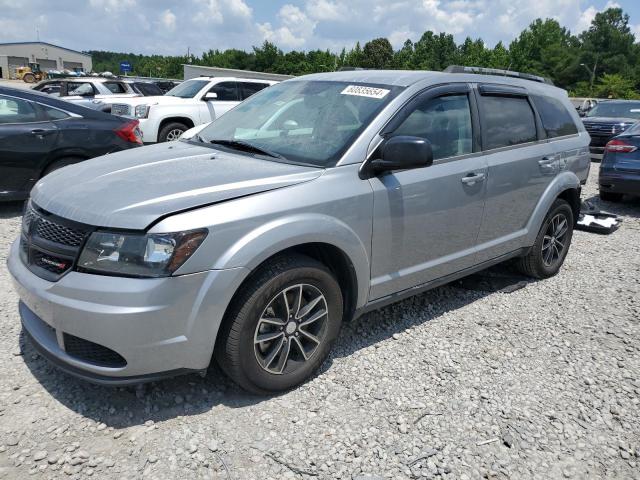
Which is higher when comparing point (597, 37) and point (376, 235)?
point (597, 37)

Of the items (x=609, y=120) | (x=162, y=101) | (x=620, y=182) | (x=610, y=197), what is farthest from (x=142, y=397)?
(x=609, y=120)

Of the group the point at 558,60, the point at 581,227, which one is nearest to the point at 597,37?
the point at 558,60

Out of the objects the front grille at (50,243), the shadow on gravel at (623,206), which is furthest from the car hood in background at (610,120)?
the front grille at (50,243)

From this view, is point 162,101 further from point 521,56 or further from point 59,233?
point 521,56

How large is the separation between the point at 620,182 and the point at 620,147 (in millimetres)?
558

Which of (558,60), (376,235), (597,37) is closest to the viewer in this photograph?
(376,235)

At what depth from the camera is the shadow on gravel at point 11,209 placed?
20.8 ft

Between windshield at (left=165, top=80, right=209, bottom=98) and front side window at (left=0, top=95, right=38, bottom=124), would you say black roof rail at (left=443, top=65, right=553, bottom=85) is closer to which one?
front side window at (left=0, top=95, right=38, bottom=124)

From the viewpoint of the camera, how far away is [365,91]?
3.55 meters

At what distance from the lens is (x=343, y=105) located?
351cm

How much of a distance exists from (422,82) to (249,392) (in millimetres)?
2303

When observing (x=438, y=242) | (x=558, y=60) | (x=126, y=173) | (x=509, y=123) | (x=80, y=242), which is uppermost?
(x=558, y=60)

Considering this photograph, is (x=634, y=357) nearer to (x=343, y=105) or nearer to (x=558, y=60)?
(x=343, y=105)

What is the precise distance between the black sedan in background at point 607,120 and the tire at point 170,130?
981 centimetres
